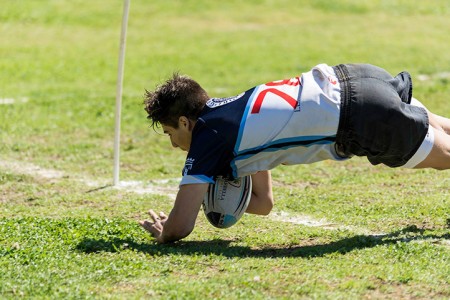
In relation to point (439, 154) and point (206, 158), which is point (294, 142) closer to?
point (206, 158)

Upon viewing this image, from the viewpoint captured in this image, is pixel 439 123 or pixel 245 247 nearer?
pixel 245 247

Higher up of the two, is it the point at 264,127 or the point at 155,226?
the point at 264,127

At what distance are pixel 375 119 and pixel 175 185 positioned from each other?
365 centimetres

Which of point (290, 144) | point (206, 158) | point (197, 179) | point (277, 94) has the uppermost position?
point (277, 94)

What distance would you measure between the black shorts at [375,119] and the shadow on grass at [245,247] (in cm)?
64

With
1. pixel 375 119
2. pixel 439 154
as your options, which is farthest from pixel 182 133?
pixel 439 154

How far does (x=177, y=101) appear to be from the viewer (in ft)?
21.6

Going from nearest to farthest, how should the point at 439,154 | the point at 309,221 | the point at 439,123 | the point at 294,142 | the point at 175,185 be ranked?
the point at 294,142 < the point at 439,154 < the point at 439,123 < the point at 309,221 < the point at 175,185

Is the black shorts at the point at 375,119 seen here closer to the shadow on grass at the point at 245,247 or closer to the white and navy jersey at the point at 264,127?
the white and navy jersey at the point at 264,127

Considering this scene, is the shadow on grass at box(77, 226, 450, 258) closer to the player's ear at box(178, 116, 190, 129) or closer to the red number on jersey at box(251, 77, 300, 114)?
the player's ear at box(178, 116, 190, 129)

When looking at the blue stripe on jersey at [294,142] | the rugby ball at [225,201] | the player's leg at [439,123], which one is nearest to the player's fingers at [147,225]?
the rugby ball at [225,201]

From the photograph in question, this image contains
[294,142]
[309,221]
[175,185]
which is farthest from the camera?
[175,185]

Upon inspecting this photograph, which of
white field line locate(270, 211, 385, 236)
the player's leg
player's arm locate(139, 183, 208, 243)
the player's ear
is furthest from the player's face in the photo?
the player's leg

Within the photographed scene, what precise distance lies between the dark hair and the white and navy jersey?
0.57ft
